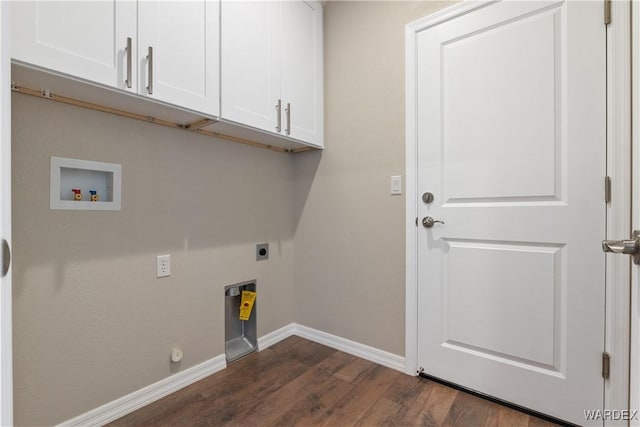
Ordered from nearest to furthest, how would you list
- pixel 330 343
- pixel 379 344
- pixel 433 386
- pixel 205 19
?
pixel 205 19, pixel 433 386, pixel 379 344, pixel 330 343

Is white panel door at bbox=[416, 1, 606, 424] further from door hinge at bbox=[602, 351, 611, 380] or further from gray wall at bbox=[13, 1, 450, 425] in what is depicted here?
gray wall at bbox=[13, 1, 450, 425]

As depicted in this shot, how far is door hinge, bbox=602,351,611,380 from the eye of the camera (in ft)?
4.14

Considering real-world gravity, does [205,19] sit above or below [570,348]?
above

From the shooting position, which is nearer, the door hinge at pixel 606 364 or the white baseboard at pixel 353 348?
the door hinge at pixel 606 364

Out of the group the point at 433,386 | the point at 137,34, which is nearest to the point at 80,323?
the point at 137,34

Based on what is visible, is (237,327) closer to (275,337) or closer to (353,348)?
(275,337)

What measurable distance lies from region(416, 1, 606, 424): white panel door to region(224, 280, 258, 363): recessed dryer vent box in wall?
1.11m

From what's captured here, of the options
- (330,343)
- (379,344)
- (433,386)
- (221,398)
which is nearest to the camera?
(221,398)

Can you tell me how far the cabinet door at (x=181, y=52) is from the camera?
126cm

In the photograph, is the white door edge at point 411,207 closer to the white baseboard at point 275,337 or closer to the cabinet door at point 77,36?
the white baseboard at point 275,337

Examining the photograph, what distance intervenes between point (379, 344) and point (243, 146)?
62.5 inches

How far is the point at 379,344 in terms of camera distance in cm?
193

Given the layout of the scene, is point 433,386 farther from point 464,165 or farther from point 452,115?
point 452,115

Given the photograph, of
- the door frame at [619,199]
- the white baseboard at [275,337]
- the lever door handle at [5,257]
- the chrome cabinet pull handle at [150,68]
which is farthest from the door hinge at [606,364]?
the chrome cabinet pull handle at [150,68]
